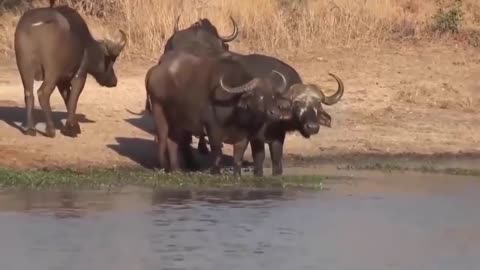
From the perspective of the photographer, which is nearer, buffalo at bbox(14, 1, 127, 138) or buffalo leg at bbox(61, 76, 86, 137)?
buffalo at bbox(14, 1, 127, 138)

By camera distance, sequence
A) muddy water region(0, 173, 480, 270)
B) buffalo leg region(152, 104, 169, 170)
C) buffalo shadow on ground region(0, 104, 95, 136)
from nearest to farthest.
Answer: muddy water region(0, 173, 480, 270) → buffalo leg region(152, 104, 169, 170) → buffalo shadow on ground region(0, 104, 95, 136)

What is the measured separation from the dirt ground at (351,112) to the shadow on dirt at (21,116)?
0.06ft

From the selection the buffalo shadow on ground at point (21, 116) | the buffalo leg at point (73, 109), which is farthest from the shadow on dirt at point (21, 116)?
the buffalo leg at point (73, 109)

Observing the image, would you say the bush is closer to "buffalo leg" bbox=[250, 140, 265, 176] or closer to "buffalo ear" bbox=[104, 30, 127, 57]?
"buffalo ear" bbox=[104, 30, 127, 57]

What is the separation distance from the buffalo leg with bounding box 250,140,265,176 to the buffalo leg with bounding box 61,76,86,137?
9.19ft

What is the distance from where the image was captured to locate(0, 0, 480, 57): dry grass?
23.8 metres

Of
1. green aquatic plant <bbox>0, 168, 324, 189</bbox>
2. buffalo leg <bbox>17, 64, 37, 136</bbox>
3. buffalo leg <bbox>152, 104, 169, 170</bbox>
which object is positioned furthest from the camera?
buffalo leg <bbox>17, 64, 37, 136</bbox>

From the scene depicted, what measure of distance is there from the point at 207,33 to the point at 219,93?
2.14 meters

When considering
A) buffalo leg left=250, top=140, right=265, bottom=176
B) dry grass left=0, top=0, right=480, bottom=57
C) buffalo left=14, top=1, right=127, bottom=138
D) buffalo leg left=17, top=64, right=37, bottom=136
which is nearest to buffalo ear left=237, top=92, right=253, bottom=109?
buffalo leg left=250, top=140, right=265, bottom=176

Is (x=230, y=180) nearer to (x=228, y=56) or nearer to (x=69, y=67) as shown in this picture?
(x=228, y=56)

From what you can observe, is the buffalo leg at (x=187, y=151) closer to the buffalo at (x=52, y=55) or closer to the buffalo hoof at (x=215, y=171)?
the buffalo hoof at (x=215, y=171)

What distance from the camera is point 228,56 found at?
55.8ft

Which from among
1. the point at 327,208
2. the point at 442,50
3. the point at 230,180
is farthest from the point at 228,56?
the point at 442,50

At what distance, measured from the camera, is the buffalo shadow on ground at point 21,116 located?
18953mm
